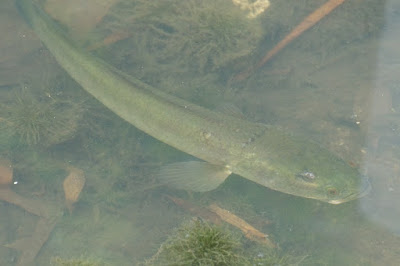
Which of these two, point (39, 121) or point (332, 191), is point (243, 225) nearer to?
point (332, 191)

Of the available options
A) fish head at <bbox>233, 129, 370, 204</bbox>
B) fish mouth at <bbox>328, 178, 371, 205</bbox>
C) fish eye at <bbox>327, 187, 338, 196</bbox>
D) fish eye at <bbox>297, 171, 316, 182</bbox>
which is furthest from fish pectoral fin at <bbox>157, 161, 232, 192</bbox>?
fish mouth at <bbox>328, 178, 371, 205</bbox>

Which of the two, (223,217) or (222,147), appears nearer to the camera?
(222,147)

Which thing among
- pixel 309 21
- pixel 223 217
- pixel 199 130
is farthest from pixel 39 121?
pixel 309 21

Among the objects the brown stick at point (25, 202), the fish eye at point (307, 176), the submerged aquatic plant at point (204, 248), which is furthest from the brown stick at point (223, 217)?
the brown stick at point (25, 202)

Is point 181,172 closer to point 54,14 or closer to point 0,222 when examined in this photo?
point 0,222

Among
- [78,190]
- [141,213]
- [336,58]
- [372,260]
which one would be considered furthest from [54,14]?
[372,260]

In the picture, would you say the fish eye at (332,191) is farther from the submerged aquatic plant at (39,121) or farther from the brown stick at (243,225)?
the submerged aquatic plant at (39,121)

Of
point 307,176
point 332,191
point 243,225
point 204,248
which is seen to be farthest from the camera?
point 243,225
